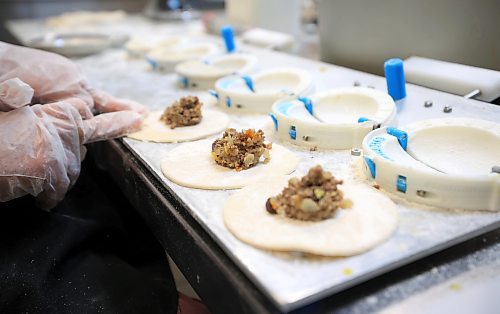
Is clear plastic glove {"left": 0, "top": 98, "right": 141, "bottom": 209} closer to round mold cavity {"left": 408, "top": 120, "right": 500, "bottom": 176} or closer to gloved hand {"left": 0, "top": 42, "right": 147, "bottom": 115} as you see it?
gloved hand {"left": 0, "top": 42, "right": 147, "bottom": 115}

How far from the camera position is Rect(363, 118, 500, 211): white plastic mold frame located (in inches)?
35.5

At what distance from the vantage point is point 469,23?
1.55m

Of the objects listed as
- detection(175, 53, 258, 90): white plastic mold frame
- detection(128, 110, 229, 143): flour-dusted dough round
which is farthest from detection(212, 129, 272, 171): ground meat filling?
detection(175, 53, 258, 90): white plastic mold frame

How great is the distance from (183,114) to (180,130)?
7cm

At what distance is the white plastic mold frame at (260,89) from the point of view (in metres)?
1.58

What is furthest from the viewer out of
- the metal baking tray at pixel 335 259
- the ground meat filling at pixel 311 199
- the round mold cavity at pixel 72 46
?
the round mold cavity at pixel 72 46

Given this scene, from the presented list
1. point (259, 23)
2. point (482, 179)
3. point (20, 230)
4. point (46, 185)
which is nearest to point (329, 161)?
point (482, 179)

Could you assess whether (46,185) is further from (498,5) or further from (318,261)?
(498,5)

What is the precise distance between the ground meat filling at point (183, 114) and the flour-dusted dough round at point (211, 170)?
0.71ft

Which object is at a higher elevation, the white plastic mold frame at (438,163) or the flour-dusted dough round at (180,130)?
the white plastic mold frame at (438,163)

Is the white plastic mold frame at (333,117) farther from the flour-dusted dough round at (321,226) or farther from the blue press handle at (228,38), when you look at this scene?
the blue press handle at (228,38)

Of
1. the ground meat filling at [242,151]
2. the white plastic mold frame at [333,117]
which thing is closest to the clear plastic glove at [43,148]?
the ground meat filling at [242,151]

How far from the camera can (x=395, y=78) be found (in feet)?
4.97

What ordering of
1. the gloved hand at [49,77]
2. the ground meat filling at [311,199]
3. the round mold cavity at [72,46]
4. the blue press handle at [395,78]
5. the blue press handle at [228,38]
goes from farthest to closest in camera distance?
the round mold cavity at [72,46], the blue press handle at [228,38], the blue press handle at [395,78], the gloved hand at [49,77], the ground meat filling at [311,199]
